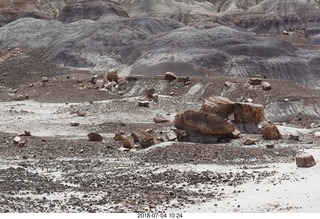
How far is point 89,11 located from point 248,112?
41580 millimetres

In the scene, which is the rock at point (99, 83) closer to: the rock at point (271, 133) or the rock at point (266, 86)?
the rock at point (266, 86)

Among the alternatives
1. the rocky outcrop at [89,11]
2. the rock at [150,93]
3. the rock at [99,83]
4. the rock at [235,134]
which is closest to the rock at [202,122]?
the rock at [235,134]

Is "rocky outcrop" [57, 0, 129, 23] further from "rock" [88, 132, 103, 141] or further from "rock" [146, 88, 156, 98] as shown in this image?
"rock" [88, 132, 103, 141]

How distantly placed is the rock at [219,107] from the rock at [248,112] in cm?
23

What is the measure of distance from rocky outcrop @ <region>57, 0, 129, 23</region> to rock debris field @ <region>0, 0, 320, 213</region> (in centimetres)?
1078

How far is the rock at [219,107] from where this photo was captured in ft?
56.3

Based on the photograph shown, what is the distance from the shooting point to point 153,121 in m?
20.6

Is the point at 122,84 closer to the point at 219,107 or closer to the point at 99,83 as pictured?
the point at 99,83

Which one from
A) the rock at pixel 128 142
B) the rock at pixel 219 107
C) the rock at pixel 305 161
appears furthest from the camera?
the rock at pixel 219 107

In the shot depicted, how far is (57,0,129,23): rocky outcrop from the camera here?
5648 centimetres

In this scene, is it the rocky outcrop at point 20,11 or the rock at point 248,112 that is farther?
the rocky outcrop at point 20,11

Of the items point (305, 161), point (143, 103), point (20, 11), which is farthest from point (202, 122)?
point (20, 11)

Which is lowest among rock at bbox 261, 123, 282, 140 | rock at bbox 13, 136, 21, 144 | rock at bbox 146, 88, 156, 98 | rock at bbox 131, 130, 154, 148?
rock at bbox 146, 88, 156, 98

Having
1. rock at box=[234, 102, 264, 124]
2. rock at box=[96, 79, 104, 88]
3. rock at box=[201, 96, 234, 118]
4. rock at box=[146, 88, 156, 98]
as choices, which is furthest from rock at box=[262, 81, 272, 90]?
rock at box=[96, 79, 104, 88]
